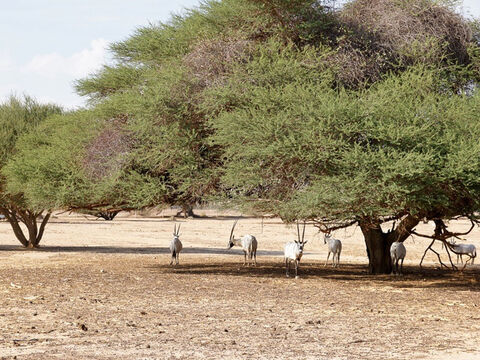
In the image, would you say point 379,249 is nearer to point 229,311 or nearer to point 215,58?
point 215,58

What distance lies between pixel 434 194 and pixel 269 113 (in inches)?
187

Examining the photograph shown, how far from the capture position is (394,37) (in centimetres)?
2317

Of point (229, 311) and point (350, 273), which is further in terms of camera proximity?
point (350, 273)

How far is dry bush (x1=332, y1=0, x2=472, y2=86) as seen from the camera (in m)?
22.6

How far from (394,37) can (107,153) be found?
30.2ft

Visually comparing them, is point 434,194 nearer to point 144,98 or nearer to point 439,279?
point 439,279

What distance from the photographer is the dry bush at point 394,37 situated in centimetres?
2259

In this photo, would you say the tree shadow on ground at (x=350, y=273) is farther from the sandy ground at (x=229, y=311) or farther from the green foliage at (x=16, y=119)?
the green foliage at (x=16, y=119)

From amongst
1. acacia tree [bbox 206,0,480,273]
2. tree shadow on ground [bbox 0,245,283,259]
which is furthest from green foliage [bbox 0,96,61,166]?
acacia tree [bbox 206,0,480,273]

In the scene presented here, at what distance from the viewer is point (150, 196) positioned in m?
22.7

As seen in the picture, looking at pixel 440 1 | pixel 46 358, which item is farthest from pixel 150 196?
pixel 46 358

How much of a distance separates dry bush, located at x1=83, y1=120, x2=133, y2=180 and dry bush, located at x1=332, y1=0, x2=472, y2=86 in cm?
675

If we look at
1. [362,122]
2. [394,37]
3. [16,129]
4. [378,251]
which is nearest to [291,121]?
[362,122]

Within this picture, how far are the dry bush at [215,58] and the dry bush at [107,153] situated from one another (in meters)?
2.92
